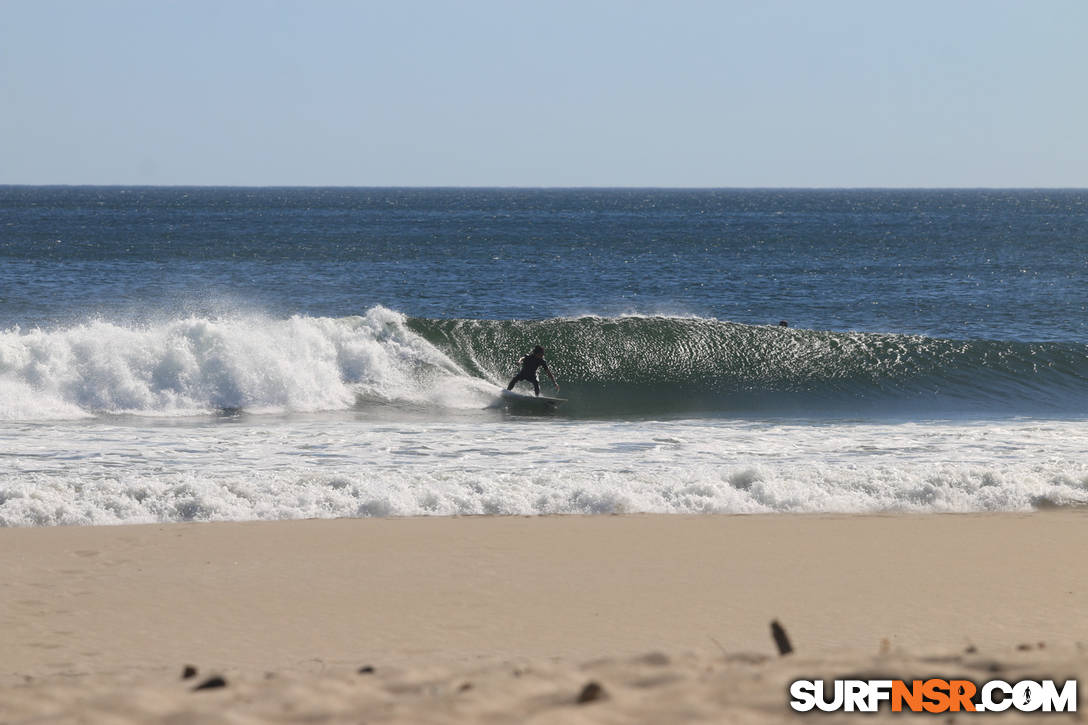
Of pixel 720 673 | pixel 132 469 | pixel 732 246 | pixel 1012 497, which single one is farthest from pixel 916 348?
pixel 732 246

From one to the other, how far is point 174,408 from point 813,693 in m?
14.6

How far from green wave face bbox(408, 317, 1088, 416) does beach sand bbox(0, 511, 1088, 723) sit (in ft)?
A: 31.0

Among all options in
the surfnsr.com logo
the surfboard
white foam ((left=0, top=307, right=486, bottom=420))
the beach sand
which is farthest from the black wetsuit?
the surfnsr.com logo

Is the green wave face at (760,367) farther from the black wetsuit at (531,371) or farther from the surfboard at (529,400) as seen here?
the black wetsuit at (531,371)

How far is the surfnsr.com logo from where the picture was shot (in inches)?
170

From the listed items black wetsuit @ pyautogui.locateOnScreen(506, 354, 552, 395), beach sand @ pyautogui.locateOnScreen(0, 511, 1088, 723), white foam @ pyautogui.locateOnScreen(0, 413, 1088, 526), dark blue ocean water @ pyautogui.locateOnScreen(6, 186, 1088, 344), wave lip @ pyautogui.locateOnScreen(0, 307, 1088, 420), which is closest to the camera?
beach sand @ pyautogui.locateOnScreen(0, 511, 1088, 723)

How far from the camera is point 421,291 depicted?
40.1 metres

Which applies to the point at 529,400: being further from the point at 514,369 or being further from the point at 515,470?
the point at 515,470

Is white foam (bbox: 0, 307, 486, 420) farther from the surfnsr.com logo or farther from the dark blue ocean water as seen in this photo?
the surfnsr.com logo

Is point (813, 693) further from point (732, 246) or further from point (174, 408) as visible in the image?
point (732, 246)

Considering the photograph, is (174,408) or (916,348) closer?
(174,408)

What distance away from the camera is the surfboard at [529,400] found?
1880 centimetres

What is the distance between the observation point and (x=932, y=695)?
4.48m

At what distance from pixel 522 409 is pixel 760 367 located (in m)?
6.48
